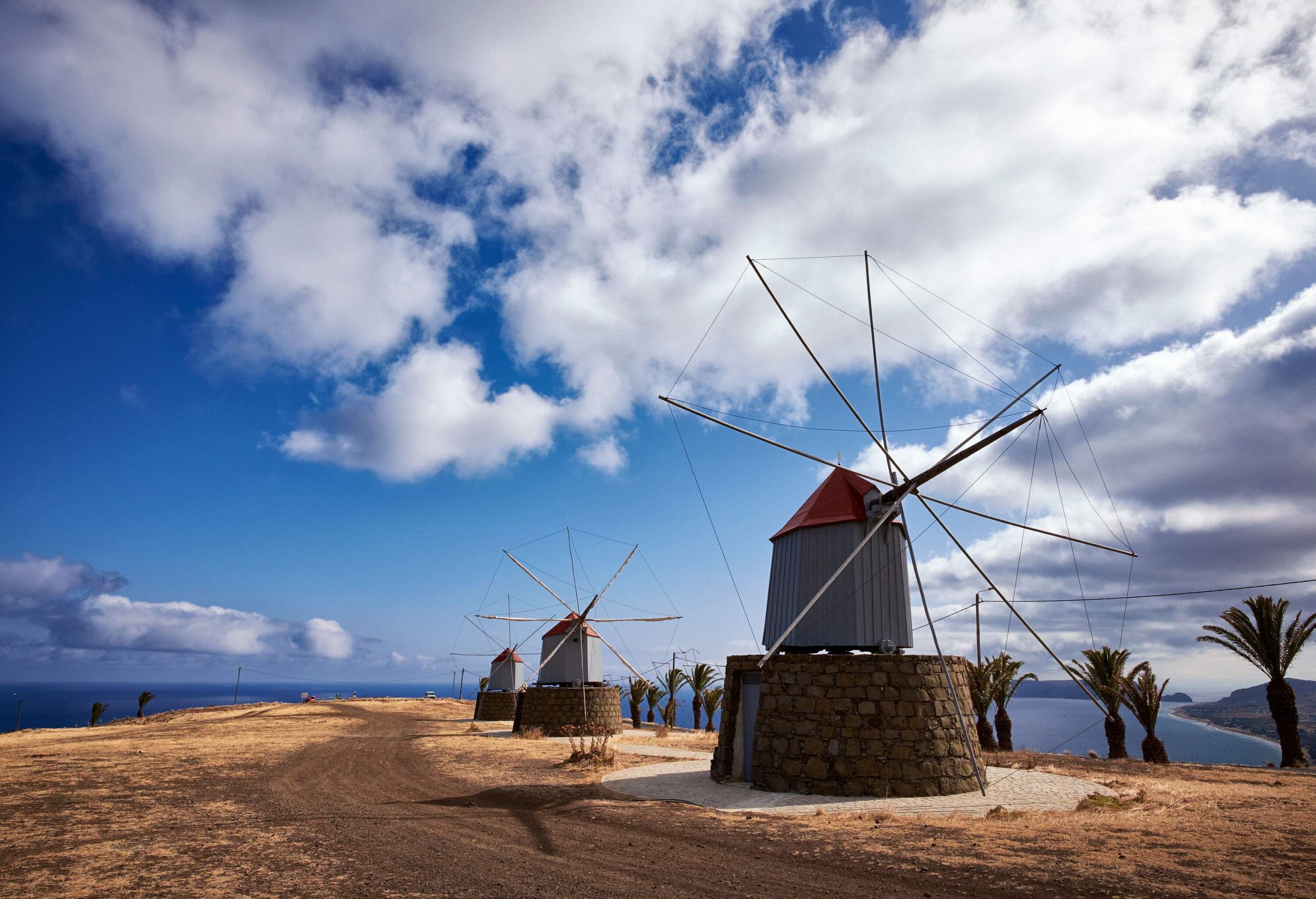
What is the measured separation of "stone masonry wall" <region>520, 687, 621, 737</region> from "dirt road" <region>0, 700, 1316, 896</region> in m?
15.2

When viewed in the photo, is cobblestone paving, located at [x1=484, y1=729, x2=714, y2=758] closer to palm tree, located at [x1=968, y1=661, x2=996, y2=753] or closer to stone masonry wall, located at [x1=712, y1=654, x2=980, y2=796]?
stone masonry wall, located at [x1=712, y1=654, x2=980, y2=796]

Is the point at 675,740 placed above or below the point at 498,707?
above

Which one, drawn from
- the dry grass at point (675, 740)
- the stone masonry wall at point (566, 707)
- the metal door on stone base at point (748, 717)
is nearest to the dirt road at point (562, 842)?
the metal door on stone base at point (748, 717)

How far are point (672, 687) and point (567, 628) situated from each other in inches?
500

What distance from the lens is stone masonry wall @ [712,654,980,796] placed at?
46.6 ft

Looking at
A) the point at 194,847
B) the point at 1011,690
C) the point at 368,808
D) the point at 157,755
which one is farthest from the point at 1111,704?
the point at 157,755

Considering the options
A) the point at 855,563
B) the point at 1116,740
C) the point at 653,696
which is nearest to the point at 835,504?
the point at 855,563

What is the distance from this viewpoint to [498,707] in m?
44.6

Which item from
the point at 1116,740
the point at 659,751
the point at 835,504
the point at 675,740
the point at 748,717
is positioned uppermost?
the point at 835,504

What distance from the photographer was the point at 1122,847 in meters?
9.11

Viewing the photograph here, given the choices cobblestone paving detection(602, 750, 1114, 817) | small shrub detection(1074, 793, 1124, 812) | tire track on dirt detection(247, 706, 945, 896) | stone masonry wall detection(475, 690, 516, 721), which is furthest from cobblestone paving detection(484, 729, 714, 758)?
stone masonry wall detection(475, 690, 516, 721)

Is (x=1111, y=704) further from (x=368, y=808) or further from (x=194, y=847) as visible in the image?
(x=194, y=847)

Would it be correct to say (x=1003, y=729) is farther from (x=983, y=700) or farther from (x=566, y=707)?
(x=566, y=707)

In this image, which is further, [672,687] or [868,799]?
[672,687]
